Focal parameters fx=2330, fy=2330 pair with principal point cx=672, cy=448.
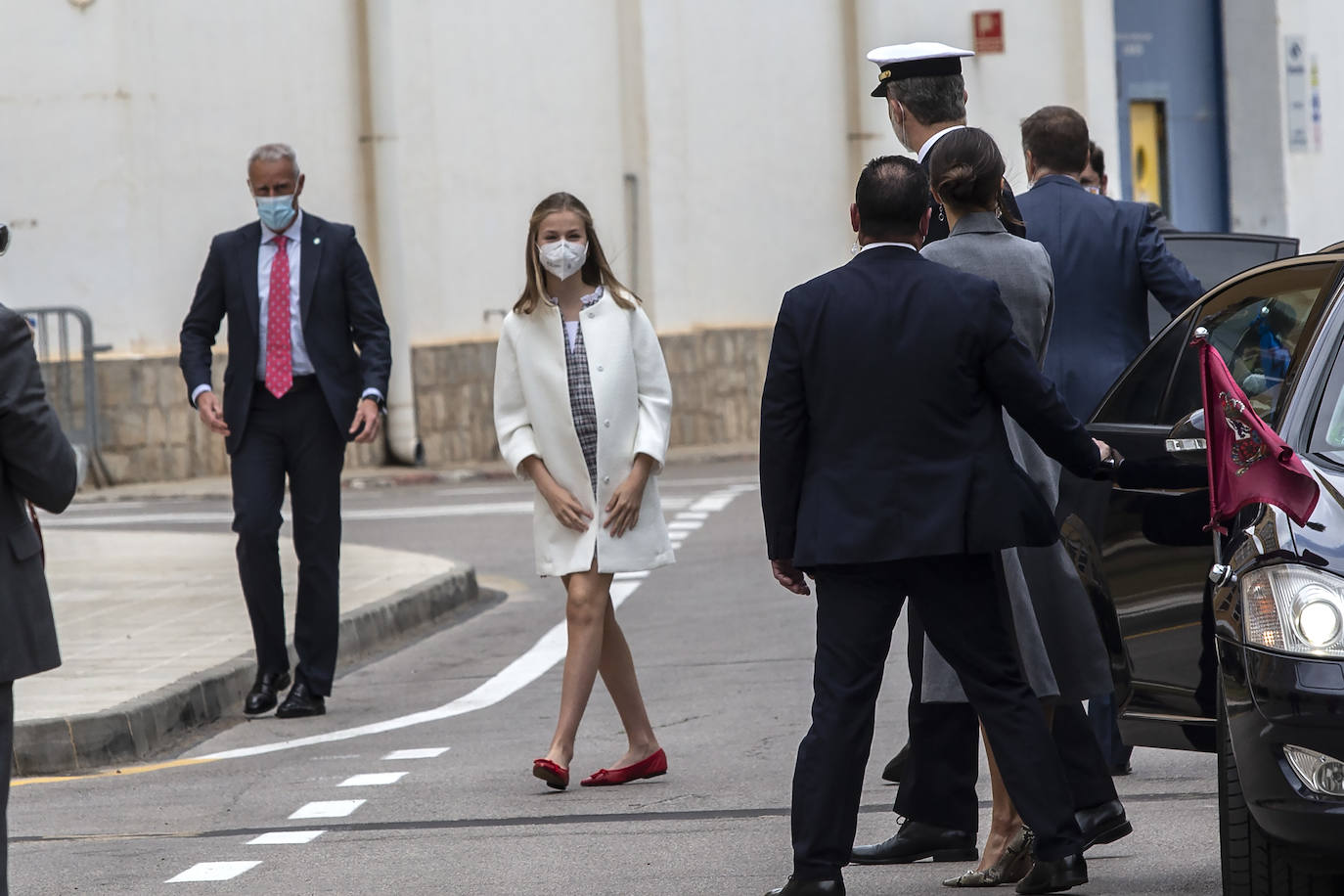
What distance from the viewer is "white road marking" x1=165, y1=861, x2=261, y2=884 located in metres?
6.14

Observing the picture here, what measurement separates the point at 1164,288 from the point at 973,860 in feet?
7.30

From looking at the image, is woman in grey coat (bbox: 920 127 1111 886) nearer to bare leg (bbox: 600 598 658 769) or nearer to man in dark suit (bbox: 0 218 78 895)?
bare leg (bbox: 600 598 658 769)

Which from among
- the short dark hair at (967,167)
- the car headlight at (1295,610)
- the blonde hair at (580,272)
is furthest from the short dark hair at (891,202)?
the blonde hair at (580,272)

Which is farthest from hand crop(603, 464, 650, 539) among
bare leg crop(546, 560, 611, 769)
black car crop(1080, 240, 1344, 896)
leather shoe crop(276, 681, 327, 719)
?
leather shoe crop(276, 681, 327, 719)

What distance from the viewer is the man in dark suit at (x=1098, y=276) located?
7195mm

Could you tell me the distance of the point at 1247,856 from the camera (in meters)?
4.72

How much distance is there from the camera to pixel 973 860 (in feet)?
19.2

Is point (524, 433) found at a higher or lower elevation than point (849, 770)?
higher

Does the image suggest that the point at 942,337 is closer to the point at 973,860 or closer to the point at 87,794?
the point at 973,860

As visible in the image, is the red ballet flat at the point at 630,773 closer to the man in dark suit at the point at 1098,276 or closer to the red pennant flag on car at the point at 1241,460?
the man in dark suit at the point at 1098,276

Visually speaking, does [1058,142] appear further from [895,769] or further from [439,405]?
[439,405]

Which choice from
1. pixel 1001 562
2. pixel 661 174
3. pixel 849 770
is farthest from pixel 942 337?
pixel 661 174

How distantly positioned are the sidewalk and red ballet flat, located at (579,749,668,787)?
2148mm

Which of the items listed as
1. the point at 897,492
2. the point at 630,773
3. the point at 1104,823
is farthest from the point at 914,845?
the point at 630,773
